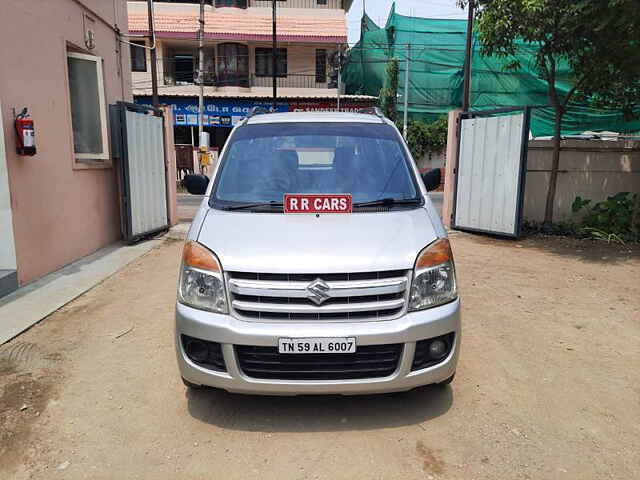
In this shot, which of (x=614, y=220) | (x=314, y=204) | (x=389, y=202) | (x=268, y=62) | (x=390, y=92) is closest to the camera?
(x=314, y=204)

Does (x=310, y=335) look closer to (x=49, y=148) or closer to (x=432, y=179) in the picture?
(x=432, y=179)

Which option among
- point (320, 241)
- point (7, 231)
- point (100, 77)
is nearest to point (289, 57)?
point (100, 77)

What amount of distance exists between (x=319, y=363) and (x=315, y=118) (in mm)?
2199

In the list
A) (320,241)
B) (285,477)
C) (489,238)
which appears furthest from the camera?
(489,238)

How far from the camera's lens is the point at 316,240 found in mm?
2869

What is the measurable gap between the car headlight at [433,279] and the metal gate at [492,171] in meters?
5.95

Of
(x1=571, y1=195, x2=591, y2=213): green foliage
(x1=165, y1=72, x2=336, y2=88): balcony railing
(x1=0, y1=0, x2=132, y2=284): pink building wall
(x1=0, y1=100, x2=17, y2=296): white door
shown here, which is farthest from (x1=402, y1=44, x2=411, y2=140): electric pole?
(x1=0, y1=100, x2=17, y2=296): white door

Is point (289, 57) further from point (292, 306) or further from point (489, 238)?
point (292, 306)

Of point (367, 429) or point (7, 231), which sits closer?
point (367, 429)

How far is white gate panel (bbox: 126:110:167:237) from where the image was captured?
8.09 meters

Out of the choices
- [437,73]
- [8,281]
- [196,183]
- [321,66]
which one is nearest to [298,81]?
[321,66]

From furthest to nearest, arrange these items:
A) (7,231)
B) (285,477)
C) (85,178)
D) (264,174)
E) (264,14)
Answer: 1. (264,14)
2. (85,178)
3. (7,231)
4. (264,174)
5. (285,477)

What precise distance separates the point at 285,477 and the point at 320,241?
1255 millimetres

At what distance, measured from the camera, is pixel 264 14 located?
966 inches
